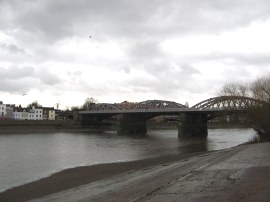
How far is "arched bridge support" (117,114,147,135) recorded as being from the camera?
123081 mm

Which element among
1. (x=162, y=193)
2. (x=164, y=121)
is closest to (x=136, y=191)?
(x=162, y=193)

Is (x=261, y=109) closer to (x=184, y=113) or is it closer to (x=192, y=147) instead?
(x=192, y=147)

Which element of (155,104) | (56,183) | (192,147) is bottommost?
(56,183)

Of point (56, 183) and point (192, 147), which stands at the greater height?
point (192, 147)

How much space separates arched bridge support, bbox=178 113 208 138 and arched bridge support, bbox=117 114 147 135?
2053 cm

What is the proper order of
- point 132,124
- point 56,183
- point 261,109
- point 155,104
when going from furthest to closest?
point 155,104 → point 132,124 → point 261,109 → point 56,183

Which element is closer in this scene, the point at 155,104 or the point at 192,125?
the point at 192,125

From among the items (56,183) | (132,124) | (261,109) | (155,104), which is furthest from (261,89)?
(155,104)

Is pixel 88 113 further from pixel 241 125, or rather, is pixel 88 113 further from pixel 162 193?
pixel 162 193

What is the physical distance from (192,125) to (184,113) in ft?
13.0

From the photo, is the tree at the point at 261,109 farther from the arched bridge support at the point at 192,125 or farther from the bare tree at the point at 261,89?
the arched bridge support at the point at 192,125

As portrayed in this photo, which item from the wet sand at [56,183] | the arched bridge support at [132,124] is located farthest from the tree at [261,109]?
the arched bridge support at [132,124]

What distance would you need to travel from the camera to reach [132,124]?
127312 mm

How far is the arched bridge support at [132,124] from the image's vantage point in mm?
123081
